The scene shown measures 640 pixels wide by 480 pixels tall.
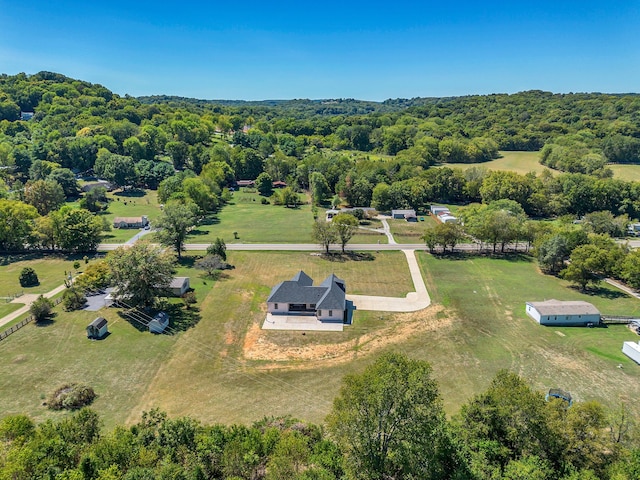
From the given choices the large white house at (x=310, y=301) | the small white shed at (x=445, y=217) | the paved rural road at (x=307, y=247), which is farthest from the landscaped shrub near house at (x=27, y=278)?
the small white shed at (x=445, y=217)

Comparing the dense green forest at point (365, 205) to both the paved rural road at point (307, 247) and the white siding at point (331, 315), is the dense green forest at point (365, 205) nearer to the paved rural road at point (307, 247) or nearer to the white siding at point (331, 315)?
the paved rural road at point (307, 247)

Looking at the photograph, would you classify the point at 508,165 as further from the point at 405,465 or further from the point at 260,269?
the point at 405,465

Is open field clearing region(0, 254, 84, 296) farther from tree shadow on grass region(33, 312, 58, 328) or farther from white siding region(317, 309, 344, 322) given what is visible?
white siding region(317, 309, 344, 322)

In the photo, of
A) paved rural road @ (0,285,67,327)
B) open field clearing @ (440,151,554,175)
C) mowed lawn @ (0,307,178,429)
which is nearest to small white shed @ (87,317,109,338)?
mowed lawn @ (0,307,178,429)

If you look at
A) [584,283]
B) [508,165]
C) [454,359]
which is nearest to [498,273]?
[584,283]

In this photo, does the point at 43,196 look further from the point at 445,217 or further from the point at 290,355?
the point at 445,217
